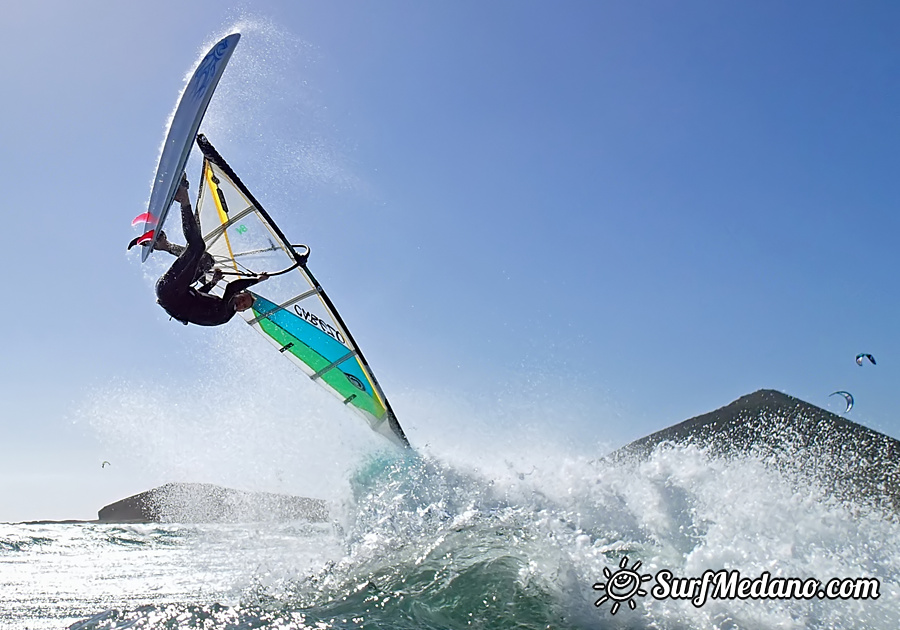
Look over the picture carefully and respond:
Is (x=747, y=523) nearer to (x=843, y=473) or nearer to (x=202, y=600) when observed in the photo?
(x=202, y=600)

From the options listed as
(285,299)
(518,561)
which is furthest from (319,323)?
(518,561)

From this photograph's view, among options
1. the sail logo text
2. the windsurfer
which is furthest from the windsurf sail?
the windsurfer

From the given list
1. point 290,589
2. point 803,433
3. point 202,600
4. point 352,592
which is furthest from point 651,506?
point 803,433

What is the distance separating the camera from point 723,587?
11.3 ft

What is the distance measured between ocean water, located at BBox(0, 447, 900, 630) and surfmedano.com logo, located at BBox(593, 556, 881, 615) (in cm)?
5

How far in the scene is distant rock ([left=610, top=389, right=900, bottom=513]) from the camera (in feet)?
29.9

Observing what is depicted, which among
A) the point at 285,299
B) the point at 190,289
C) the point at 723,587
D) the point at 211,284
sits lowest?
the point at 723,587

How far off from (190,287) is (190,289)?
0.02 meters

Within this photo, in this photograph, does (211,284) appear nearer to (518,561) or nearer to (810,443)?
(518,561)

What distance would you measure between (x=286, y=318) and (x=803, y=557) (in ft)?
19.8

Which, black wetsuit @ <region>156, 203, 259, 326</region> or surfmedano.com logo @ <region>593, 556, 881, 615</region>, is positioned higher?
black wetsuit @ <region>156, 203, 259, 326</region>

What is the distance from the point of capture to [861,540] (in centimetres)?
456

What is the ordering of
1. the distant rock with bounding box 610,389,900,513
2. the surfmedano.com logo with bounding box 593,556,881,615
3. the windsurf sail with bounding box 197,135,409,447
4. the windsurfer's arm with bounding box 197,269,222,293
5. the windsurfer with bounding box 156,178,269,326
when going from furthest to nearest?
the distant rock with bounding box 610,389,900,513, the windsurf sail with bounding box 197,135,409,447, the windsurfer's arm with bounding box 197,269,222,293, the windsurfer with bounding box 156,178,269,326, the surfmedano.com logo with bounding box 593,556,881,615

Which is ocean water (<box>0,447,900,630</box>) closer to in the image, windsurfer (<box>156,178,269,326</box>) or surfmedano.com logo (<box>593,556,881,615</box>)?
surfmedano.com logo (<box>593,556,881,615</box>)
